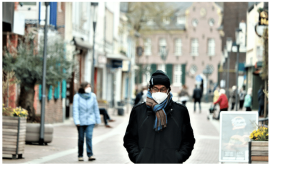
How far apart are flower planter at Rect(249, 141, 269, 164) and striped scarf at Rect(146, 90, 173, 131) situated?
13.2 feet

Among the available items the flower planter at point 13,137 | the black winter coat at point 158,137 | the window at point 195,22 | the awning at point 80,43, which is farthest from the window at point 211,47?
the black winter coat at point 158,137

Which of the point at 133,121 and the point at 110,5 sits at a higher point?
the point at 110,5

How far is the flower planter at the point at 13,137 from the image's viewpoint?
11.0 meters

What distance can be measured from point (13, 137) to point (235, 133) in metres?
4.32

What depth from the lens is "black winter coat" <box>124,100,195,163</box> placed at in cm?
463

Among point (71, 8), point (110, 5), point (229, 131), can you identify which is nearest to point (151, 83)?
point (229, 131)

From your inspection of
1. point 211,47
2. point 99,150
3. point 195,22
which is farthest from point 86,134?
point 195,22

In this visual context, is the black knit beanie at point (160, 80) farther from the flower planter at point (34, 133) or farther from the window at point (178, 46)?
the window at point (178, 46)

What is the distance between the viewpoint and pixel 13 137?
11.0 meters

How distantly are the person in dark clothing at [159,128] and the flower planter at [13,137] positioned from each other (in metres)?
6.70

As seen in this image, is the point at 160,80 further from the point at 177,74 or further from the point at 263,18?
the point at 177,74
